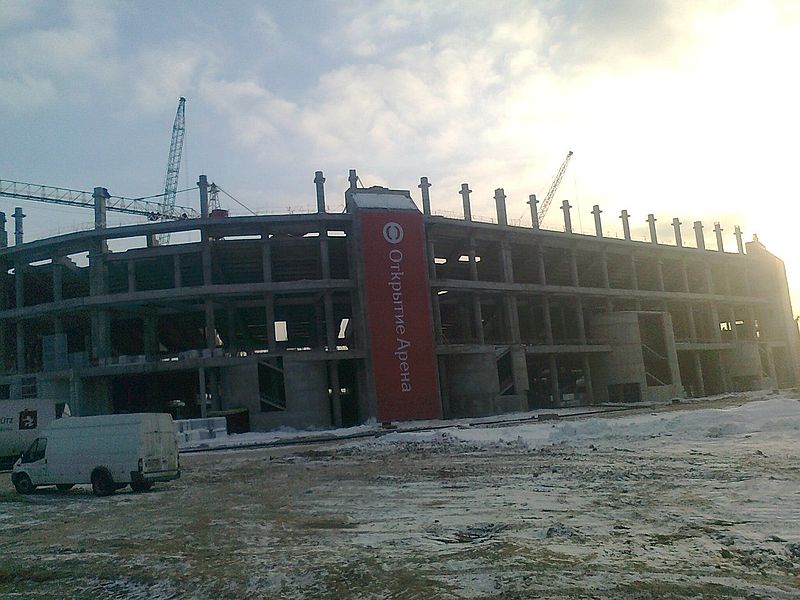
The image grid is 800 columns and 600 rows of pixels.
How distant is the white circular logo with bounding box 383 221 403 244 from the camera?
50547 millimetres

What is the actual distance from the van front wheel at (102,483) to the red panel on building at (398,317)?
1190 inches

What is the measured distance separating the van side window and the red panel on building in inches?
1163

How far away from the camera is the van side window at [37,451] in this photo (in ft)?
65.4

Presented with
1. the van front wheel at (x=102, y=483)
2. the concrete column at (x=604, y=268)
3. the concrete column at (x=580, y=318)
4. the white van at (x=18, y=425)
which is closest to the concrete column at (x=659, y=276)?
the concrete column at (x=604, y=268)

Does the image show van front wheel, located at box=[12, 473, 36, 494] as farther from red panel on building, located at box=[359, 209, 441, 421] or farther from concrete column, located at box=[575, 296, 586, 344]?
concrete column, located at box=[575, 296, 586, 344]

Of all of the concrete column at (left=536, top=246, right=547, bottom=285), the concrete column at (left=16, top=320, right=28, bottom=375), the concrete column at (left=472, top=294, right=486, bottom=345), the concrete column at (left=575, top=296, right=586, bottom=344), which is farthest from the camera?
the concrete column at (left=575, top=296, right=586, bottom=344)

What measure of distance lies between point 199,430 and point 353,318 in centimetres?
1688

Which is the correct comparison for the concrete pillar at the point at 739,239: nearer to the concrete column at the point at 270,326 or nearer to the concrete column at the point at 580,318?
the concrete column at the point at 580,318

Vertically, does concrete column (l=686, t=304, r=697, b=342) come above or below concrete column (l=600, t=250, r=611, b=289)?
below

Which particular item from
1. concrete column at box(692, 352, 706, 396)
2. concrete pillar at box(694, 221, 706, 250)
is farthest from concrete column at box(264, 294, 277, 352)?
concrete pillar at box(694, 221, 706, 250)

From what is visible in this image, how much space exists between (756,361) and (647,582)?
78207 mm

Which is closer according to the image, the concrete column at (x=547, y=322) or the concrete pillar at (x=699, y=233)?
the concrete column at (x=547, y=322)

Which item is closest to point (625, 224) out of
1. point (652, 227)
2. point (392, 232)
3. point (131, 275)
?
point (652, 227)

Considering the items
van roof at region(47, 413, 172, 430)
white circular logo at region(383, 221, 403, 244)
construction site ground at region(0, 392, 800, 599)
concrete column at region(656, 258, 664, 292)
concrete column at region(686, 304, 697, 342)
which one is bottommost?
construction site ground at region(0, 392, 800, 599)
